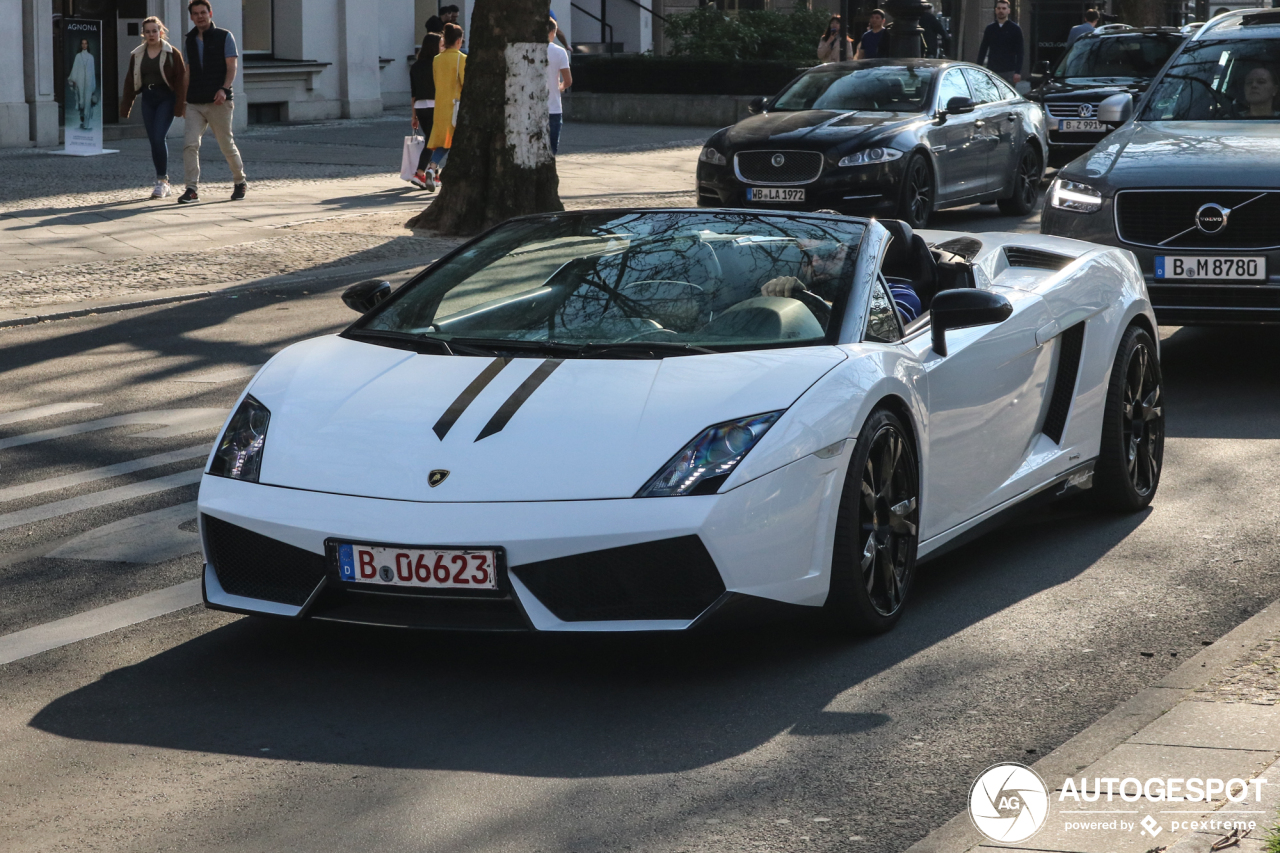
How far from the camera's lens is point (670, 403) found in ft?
16.1

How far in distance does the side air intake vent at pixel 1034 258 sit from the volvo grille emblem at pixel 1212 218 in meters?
2.92

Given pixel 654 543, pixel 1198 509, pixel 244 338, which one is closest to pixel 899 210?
pixel 244 338

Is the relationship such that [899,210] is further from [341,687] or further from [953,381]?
[341,687]

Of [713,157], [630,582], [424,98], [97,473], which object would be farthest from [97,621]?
[424,98]

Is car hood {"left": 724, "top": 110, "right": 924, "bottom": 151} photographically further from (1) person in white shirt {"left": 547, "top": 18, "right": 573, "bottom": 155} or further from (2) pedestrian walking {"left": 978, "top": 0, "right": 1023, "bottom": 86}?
(2) pedestrian walking {"left": 978, "top": 0, "right": 1023, "bottom": 86}

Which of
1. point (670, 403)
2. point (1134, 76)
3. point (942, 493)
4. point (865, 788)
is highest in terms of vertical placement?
point (1134, 76)

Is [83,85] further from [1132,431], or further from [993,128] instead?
[1132,431]

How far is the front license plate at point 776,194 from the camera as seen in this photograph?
54.3ft

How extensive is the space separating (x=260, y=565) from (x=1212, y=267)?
247 inches

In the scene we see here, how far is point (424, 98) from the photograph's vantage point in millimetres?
19906

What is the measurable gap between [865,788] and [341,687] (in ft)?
4.88

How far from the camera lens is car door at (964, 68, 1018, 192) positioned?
18.3m

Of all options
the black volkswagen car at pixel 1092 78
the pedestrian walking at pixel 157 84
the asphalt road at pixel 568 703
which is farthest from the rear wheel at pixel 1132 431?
the black volkswagen car at pixel 1092 78

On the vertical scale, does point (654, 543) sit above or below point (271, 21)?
below
